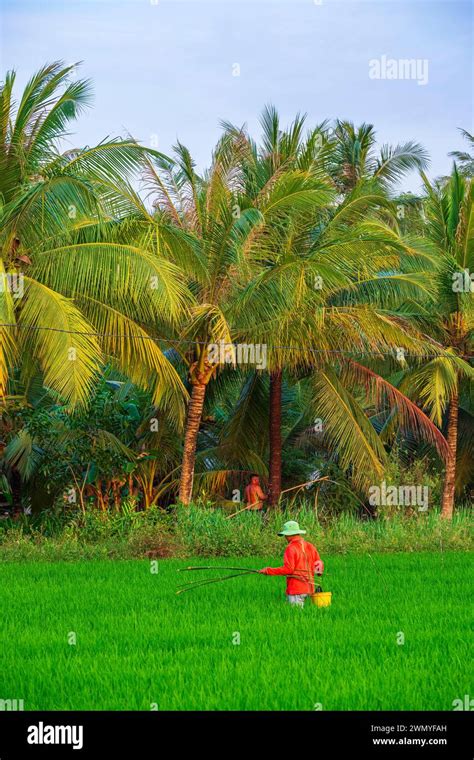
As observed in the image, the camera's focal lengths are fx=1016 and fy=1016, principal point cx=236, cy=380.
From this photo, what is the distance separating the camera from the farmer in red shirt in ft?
35.4

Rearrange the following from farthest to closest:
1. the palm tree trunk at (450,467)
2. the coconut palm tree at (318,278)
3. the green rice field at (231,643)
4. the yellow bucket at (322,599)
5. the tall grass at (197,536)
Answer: the palm tree trunk at (450,467) → the coconut palm tree at (318,278) → the tall grass at (197,536) → the yellow bucket at (322,599) → the green rice field at (231,643)

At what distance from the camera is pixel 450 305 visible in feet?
68.7

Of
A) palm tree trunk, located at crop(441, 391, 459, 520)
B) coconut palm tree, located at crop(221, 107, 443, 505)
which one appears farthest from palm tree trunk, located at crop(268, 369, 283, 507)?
palm tree trunk, located at crop(441, 391, 459, 520)

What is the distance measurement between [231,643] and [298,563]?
161cm

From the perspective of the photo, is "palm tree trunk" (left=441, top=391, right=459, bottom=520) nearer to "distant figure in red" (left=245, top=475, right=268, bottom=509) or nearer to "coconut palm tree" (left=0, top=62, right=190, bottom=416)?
"distant figure in red" (left=245, top=475, right=268, bottom=509)

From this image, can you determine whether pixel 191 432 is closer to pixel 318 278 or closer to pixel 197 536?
pixel 197 536

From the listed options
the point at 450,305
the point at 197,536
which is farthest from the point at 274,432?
the point at 450,305

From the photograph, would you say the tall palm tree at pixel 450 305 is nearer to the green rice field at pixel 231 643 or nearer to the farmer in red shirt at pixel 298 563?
the green rice field at pixel 231 643

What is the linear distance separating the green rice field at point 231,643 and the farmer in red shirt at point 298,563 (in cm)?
28

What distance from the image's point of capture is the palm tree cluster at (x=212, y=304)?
15211 millimetres

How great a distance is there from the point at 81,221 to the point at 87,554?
5365mm

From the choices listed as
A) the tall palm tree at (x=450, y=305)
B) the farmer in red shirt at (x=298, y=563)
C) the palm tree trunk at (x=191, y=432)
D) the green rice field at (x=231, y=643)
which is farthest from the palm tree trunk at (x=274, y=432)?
the farmer in red shirt at (x=298, y=563)
